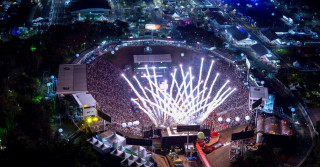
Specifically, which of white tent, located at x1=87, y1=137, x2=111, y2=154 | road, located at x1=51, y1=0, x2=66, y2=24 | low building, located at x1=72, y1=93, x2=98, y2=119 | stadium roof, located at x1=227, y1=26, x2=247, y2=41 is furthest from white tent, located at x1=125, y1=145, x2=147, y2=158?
road, located at x1=51, y1=0, x2=66, y2=24

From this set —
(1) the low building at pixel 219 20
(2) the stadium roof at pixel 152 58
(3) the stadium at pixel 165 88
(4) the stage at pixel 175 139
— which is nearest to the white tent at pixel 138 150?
(4) the stage at pixel 175 139

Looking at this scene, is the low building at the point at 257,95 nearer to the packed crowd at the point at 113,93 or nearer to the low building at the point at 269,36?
the packed crowd at the point at 113,93

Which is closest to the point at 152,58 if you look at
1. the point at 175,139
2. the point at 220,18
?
the point at 175,139

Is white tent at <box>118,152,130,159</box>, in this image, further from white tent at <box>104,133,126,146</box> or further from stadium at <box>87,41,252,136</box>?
stadium at <box>87,41,252,136</box>

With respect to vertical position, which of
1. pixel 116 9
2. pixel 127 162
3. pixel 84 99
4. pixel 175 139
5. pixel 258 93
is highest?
pixel 116 9

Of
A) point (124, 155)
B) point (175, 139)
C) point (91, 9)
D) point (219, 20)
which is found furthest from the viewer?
point (91, 9)

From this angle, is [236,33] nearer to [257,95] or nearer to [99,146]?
[257,95]

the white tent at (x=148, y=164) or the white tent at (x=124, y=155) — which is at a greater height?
the white tent at (x=124, y=155)
